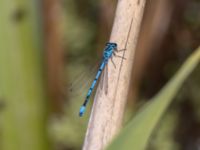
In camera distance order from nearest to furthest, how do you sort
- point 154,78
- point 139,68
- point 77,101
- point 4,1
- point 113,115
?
point 113,115 < point 4,1 < point 77,101 < point 139,68 < point 154,78

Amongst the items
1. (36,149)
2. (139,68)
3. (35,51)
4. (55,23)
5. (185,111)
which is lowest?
(36,149)

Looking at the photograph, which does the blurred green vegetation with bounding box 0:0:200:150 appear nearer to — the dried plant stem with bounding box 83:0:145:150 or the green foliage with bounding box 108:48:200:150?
the dried plant stem with bounding box 83:0:145:150

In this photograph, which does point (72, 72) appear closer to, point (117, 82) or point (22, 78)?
point (22, 78)

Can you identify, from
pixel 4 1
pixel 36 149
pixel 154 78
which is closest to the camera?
pixel 4 1

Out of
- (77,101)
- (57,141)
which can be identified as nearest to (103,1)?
(77,101)

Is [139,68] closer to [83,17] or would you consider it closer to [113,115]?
[83,17]

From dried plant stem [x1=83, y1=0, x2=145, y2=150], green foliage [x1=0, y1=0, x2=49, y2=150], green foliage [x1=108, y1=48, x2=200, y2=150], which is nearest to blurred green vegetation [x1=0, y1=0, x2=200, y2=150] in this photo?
green foliage [x1=0, y1=0, x2=49, y2=150]

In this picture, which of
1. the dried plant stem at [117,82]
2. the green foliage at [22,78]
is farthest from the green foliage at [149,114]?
the green foliage at [22,78]
